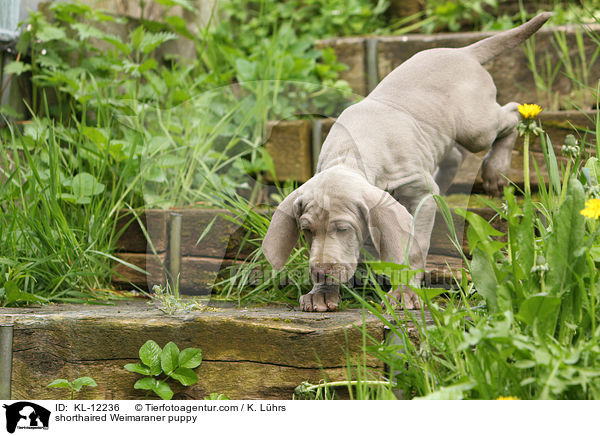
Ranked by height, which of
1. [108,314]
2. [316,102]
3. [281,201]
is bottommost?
[108,314]

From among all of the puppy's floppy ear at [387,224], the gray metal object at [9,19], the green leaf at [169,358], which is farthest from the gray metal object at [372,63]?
the gray metal object at [9,19]

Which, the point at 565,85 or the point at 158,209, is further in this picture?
the point at 565,85

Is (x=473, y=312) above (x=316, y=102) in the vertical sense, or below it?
below

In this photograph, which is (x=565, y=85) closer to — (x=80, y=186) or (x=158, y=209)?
(x=158, y=209)

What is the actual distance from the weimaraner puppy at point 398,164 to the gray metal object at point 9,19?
1.80m

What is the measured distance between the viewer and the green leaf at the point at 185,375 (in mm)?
1644

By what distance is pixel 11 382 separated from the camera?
1.72 m

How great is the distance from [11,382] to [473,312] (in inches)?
50.0

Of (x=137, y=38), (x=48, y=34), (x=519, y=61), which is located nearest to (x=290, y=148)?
(x=137, y=38)

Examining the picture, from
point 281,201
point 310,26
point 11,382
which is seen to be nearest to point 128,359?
point 11,382

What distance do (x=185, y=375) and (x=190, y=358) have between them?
0.15ft
